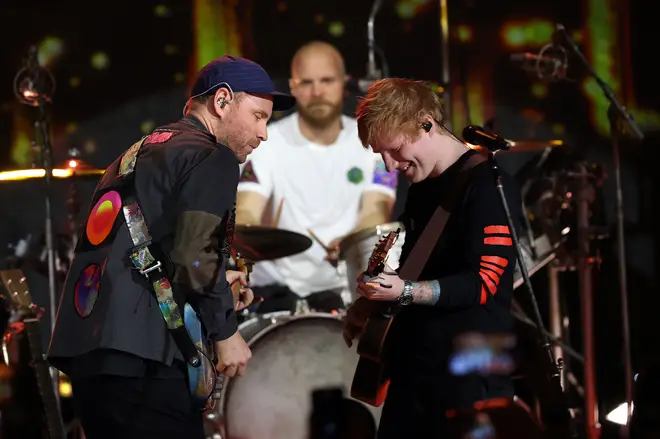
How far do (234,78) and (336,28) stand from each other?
3151mm

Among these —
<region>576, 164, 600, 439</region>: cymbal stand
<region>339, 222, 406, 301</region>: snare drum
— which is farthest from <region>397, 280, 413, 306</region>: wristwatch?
<region>576, 164, 600, 439</region>: cymbal stand

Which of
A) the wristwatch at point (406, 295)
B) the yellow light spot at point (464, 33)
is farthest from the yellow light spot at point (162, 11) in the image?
the wristwatch at point (406, 295)

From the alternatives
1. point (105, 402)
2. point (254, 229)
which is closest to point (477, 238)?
point (105, 402)

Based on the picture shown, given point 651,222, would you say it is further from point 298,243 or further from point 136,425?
point 136,425

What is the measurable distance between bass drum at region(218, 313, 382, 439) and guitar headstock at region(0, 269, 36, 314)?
3.39 ft

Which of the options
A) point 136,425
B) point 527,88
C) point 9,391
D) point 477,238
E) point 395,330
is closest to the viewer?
point 136,425

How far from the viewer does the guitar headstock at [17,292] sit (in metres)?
4.04

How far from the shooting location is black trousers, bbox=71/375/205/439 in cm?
223

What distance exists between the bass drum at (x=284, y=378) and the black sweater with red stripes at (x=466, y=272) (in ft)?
5.22

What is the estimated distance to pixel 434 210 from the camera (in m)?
2.66

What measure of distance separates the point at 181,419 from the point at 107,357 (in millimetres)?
261

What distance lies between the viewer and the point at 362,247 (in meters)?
4.14

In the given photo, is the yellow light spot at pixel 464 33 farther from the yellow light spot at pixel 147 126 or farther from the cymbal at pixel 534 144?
the yellow light spot at pixel 147 126

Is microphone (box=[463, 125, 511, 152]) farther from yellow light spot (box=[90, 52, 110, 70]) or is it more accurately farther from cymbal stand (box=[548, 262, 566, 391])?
yellow light spot (box=[90, 52, 110, 70])
